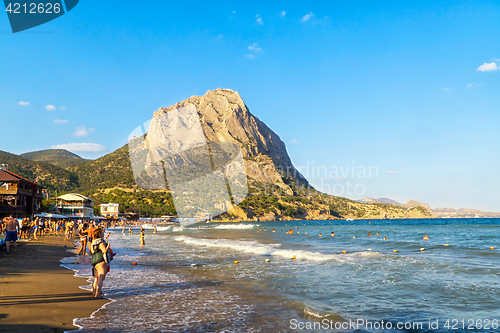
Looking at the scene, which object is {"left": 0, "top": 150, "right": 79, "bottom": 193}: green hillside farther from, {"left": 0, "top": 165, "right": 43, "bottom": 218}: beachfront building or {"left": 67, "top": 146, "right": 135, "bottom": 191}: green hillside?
{"left": 0, "top": 165, "right": 43, "bottom": 218}: beachfront building

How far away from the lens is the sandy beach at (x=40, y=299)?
6641 millimetres

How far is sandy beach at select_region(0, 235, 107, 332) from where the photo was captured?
6641mm

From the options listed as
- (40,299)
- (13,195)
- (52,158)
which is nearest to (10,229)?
(40,299)

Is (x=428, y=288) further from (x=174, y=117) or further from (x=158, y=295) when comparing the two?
(x=174, y=117)

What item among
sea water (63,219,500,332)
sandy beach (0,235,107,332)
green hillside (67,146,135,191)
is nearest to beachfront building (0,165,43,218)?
sea water (63,219,500,332)

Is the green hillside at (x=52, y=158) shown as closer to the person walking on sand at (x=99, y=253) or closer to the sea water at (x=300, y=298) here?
the sea water at (x=300, y=298)

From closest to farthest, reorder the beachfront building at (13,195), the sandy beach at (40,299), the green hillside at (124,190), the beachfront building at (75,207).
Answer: the sandy beach at (40,299) < the beachfront building at (13,195) < the beachfront building at (75,207) < the green hillside at (124,190)

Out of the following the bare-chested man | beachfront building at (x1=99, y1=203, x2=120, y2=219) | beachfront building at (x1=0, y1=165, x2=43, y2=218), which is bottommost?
beachfront building at (x1=99, y1=203, x2=120, y2=219)

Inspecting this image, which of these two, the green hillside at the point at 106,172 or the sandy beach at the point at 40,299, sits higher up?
the green hillside at the point at 106,172

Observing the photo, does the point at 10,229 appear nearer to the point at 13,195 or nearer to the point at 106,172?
the point at 13,195

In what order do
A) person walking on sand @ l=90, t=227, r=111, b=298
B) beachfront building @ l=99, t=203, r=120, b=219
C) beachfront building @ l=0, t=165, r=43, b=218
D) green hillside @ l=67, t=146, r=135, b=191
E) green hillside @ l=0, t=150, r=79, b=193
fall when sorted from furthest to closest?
green hillside @ l=67, t=146, r=135, b=191 → green hillside @ l=0, t=150, r=79, b=193 → beachfront building @ l=99, t=203, r=120, b=219 → beachfront building @ l=0, t=165, r=43, b=218 → person walking on sand @ l=90, t=227, r=111, b=298

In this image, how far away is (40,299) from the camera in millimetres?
8586

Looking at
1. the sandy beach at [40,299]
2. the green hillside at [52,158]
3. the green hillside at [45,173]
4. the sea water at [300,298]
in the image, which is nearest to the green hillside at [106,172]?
the green hillside at [45,173]

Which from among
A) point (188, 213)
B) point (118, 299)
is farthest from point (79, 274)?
point (188, 213)
